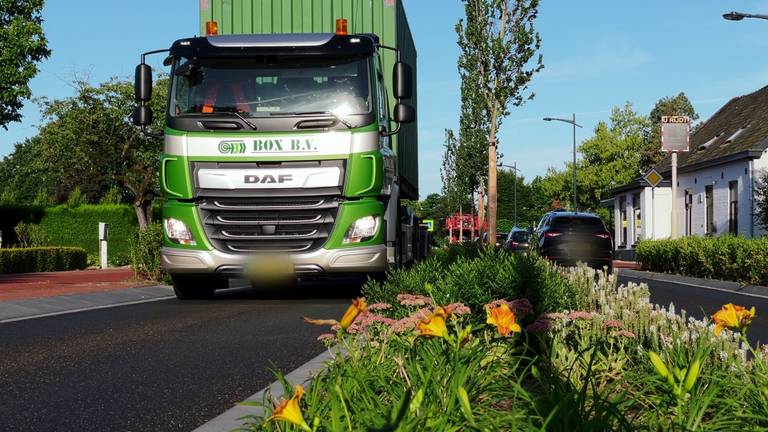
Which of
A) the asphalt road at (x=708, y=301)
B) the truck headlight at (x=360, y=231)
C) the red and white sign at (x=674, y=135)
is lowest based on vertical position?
the asphalt road at (x=708, y=301)

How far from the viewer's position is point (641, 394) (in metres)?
3.46

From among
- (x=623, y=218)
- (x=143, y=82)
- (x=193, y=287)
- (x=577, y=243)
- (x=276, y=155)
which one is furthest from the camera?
(x=623, y=218)

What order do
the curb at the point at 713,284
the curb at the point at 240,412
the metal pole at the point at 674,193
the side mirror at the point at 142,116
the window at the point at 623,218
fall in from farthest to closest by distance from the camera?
the window at the point at 623,218
the metal pole at the point at 674,193
the curb at the point at 713,284
the side mirror at the point at 142,116
the curb at the point at 240,412

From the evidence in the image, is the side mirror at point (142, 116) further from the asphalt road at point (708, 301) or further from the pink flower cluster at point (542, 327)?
the pink flower cluster at point (542, 327)

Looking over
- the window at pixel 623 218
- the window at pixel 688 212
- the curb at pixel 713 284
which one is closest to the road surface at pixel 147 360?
the curb at pixel 713 284

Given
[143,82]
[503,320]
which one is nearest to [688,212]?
[143,82]

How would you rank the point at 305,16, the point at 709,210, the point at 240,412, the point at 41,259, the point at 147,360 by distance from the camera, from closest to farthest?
the point at 240,412
the point at 147,360
the point at 305,16
the point at 41,259
the point at 709,210

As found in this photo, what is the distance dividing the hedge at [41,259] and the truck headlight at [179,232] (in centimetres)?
1540

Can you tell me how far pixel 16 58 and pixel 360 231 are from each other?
22.1 metres

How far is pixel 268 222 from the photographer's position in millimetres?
10781

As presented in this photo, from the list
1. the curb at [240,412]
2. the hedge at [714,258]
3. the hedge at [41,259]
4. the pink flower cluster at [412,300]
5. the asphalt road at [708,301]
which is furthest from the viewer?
the hedge at [41,259]

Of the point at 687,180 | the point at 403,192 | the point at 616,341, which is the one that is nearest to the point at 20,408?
the point at 616,341

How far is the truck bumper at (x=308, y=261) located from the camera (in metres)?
10.7

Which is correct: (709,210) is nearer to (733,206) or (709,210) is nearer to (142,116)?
(733,206)
